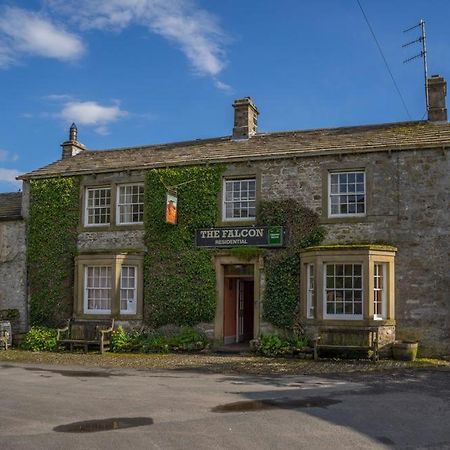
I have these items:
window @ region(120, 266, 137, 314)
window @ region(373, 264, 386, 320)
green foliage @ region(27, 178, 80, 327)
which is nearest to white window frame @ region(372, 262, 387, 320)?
window @ region(373, 264, 386, 320)

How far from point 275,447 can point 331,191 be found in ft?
39.6

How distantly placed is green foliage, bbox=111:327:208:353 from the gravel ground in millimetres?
742

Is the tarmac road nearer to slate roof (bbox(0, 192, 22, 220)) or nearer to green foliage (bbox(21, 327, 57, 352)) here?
green foliage (bbox(21, 327, 57, 352))

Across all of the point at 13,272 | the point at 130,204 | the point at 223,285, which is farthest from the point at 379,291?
the point at 13,272

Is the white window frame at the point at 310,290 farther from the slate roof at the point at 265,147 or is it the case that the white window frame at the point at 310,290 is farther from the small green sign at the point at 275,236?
the slate roof at the point at 265,147

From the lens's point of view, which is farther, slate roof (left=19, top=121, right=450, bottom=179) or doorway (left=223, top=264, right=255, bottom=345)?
doorway (left=223, top=264, right=255, bottom=345)

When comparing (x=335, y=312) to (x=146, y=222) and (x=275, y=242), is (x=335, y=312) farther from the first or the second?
(x=146, y=222)

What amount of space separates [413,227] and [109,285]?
405 inches

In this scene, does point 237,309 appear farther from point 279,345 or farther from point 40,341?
point 40,341

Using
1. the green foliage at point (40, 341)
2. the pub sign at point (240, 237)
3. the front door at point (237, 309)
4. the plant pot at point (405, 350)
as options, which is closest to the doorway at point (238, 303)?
the front door at point (237, 309)

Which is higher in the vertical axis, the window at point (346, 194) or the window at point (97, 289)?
the window at point (346, 194)

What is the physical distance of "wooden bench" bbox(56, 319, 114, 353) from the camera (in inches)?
765

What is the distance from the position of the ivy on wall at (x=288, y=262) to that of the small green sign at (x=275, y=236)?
218mm

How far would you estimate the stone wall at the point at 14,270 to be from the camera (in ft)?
71.4
